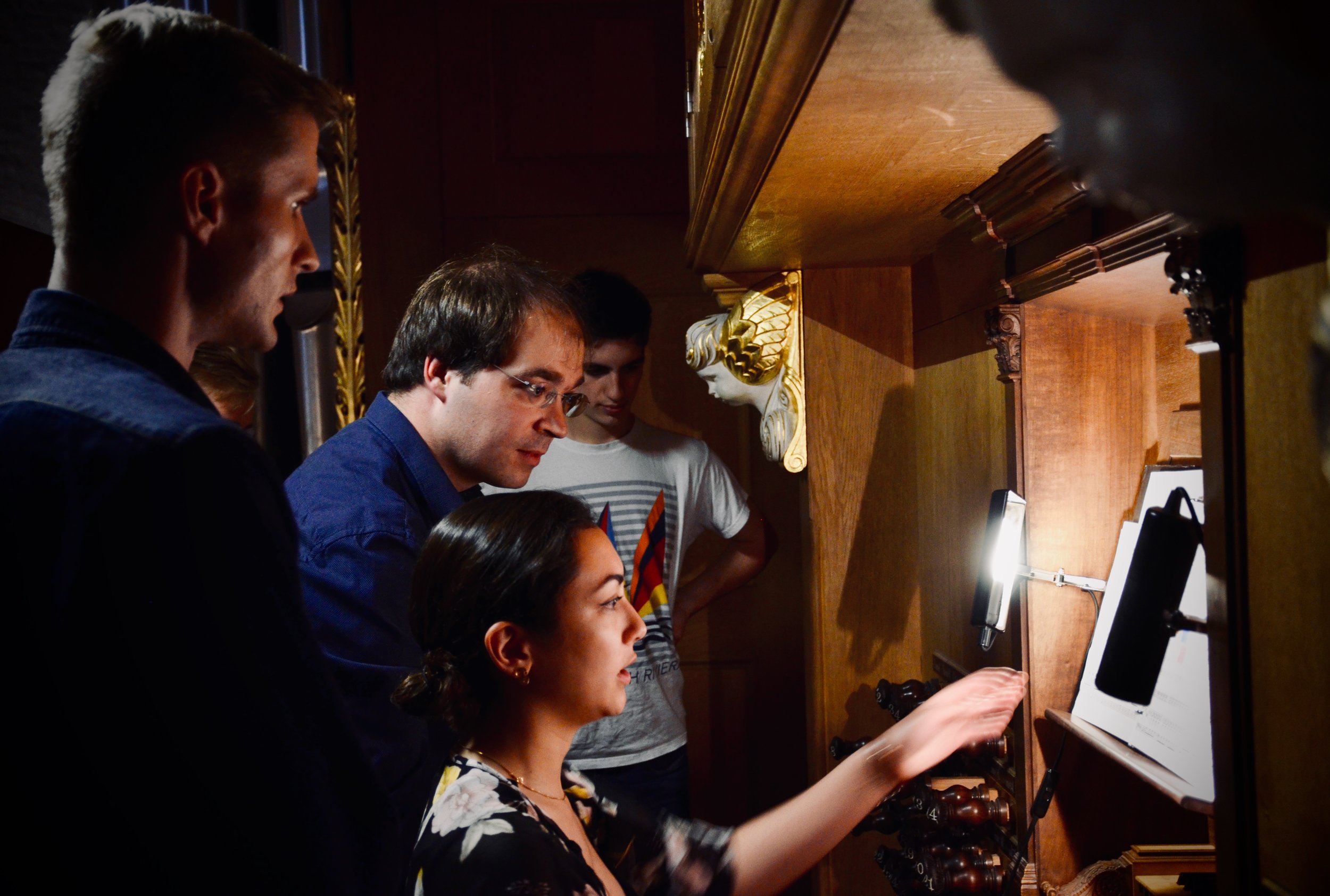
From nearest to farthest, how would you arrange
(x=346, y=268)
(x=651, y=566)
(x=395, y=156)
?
(x=651, y=566) → (x=346, y=268) → (x=395, y=156)

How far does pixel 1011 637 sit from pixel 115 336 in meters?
1.11

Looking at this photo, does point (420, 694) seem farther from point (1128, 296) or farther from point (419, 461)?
point (1128, 296)

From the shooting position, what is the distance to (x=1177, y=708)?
98 cm

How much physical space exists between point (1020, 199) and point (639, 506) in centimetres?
129

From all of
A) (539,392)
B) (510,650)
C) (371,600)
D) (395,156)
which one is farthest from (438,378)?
(395,156)

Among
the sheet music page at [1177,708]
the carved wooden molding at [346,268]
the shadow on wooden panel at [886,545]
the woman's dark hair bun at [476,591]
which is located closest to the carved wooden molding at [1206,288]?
the sheet music page at [1177,708]

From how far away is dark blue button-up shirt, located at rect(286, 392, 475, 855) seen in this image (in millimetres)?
1093

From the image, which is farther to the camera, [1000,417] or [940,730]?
[1000,417]

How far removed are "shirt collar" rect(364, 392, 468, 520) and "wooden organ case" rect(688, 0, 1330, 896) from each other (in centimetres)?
55

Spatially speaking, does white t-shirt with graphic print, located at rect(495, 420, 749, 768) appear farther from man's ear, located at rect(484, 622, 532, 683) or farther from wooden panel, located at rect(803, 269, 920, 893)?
man's ear, located at rect(484, 622, 532, 683)

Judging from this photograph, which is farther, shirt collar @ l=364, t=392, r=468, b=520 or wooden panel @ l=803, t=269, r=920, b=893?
wooden panel @ l=803, t=269, r=920, b=893

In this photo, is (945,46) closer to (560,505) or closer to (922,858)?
(560,505)

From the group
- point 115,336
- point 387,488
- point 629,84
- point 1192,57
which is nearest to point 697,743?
point 387,488

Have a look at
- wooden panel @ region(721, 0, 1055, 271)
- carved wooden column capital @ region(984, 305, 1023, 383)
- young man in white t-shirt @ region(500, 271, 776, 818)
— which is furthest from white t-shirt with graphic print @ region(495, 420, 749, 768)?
carved wooden column capital @ region(984, 305, 1023, 383)
